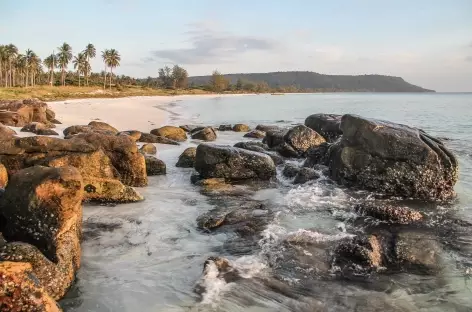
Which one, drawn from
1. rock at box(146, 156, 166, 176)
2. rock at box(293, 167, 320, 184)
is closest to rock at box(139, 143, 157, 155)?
rock at box(146, 156, 166, 176)

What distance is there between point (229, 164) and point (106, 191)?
452 cm

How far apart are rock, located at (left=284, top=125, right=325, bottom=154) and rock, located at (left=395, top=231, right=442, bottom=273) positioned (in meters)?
10.4

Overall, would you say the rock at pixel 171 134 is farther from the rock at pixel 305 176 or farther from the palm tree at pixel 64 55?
the palm tree at pixel 64 55

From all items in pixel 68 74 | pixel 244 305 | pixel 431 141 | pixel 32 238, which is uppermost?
pixel 68 74

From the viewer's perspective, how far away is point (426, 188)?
1218cm

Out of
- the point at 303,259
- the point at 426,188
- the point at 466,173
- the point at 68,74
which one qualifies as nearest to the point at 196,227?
the point at 303,259

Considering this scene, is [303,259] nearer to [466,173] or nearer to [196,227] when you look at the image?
[196,227]

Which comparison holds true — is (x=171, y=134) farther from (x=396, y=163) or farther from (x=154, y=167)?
(x=396, y=163)

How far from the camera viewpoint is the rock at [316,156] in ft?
53.6

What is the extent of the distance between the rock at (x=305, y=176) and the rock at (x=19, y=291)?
404 inches

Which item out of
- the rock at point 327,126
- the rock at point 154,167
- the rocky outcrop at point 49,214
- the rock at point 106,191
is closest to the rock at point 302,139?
the rock at point 327,126

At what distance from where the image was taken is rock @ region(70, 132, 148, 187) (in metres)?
12.9

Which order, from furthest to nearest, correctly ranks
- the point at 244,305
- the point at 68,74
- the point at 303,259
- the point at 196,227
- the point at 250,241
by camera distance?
the point at 68,74 < the point at 196,227 < the point at 250,241 < the point at 303,259 < the point at 244,305

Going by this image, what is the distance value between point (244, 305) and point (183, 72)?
509ft
